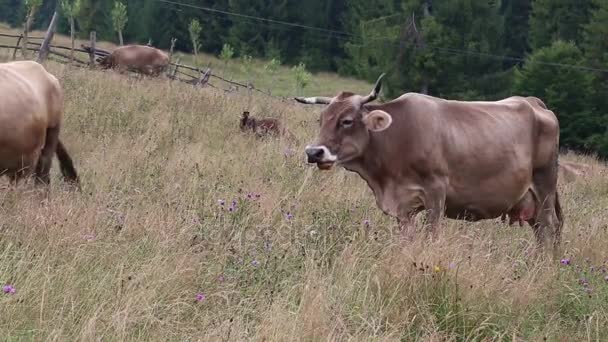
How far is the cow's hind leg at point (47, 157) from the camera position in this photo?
6.97 meters

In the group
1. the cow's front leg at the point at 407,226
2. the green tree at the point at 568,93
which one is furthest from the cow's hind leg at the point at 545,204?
the green tree at the point at 568,93

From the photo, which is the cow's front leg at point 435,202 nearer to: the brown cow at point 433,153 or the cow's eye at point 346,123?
the brown cow at point 433,153

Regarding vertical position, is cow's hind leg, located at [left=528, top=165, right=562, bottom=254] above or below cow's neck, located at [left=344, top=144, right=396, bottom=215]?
below

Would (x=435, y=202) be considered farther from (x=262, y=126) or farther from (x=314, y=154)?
(x=262, y=126)

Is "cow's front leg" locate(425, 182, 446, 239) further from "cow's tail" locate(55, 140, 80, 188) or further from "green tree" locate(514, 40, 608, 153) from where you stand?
"green tree" locate(514, 40, 608, 153)

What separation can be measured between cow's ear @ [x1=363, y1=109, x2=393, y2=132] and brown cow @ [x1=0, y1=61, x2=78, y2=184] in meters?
2.71

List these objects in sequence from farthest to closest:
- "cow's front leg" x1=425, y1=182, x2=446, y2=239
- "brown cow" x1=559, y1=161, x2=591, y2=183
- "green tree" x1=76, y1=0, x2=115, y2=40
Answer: "green tree" x1=76, y1=0, x2=115, y2=40 → "brown cow" x1=559, y1=161, x2=591, y2=183 → "cow's front leg" x1=425, y1=182, x2=446, y2=239

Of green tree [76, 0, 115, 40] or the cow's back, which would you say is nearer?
the cow's back

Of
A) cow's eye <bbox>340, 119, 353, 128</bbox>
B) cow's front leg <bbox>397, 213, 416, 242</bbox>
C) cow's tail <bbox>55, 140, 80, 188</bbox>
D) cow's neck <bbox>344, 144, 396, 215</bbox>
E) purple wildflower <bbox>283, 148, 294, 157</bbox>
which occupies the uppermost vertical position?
cow's eye <bbox>340, 119, 353, 128</bbox>

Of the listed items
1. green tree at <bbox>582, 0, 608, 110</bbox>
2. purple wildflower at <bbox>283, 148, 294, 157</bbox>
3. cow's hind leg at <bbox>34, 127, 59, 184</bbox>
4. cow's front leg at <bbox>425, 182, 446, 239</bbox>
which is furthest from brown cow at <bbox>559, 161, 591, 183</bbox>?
green tree at <bbox>582, 0, 608, 110</bbox>

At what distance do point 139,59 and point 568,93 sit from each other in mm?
15498

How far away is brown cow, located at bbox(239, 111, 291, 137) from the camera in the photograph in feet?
37.7

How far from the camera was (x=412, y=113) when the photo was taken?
6473 mm

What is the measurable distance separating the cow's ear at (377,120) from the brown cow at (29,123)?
2715 millimetres
